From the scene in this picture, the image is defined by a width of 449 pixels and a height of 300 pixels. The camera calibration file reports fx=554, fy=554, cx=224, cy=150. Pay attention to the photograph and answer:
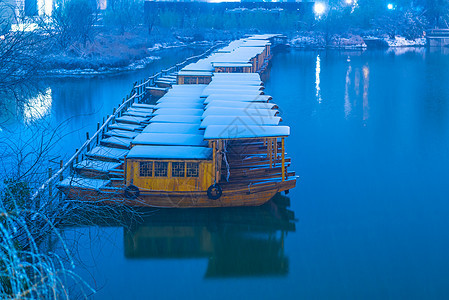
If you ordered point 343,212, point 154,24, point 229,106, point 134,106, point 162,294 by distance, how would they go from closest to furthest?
point 162,294
point 343,212
point 229,106
point 134,106
point 154,24

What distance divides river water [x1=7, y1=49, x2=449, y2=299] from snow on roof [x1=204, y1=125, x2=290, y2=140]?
2.32 m

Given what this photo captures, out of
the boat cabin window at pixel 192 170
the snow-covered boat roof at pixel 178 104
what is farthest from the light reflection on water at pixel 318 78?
the boat cabin window at pixel 192 170

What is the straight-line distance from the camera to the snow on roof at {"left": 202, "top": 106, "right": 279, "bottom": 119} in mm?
18406

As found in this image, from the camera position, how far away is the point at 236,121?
663 inches

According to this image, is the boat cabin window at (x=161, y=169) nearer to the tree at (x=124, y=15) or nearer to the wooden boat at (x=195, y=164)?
the wooden boat at (x=195, y=164)

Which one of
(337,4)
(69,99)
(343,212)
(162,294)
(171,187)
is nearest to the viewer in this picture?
(162,294)

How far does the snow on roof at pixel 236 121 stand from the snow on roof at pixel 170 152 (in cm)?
149

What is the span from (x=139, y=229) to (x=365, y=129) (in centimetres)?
1623

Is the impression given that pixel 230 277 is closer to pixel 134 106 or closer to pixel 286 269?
pixel 286 269

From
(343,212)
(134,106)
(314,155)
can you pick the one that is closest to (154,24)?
(134,106)

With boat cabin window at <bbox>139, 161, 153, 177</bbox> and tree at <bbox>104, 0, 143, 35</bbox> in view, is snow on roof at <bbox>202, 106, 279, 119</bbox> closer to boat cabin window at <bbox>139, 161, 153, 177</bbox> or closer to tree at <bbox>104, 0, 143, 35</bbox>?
boat cabin window at <bbox>139, 161, 153, 177</bbox>

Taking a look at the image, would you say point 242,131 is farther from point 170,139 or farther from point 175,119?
point 175,119

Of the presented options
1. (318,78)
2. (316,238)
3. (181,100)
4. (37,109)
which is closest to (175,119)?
(181,100)

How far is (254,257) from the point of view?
1421cm
